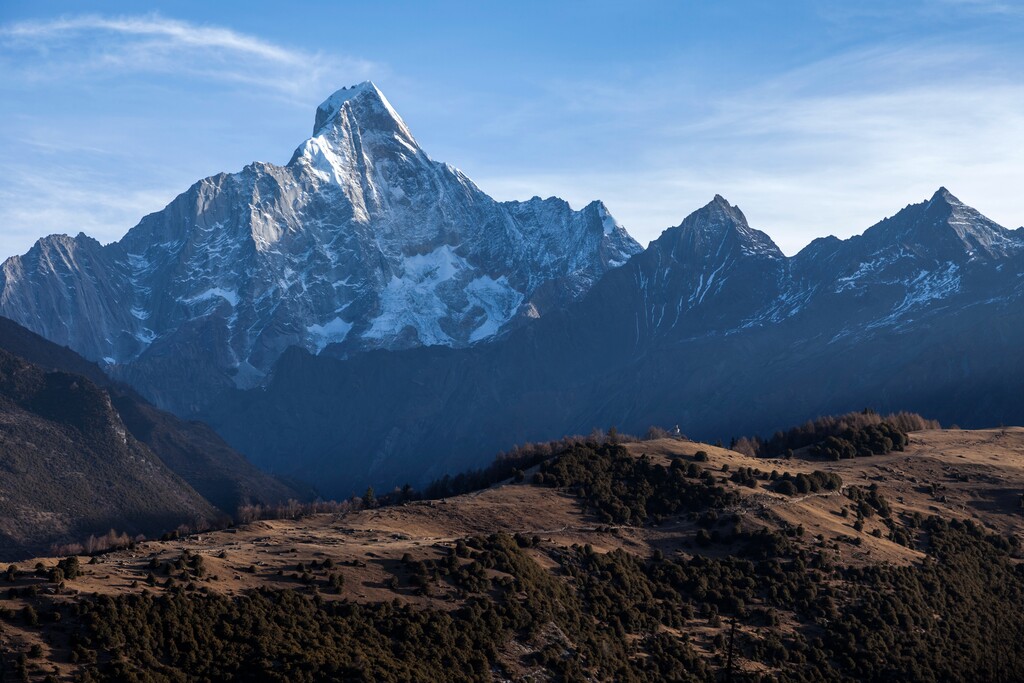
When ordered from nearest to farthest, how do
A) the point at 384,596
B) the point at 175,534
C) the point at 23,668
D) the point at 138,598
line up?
the point at 23,668, the point at 138,598, the point at 384,596, the point at 175,534

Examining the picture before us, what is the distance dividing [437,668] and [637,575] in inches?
1666

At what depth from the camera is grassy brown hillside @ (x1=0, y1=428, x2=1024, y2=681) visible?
4736 inches

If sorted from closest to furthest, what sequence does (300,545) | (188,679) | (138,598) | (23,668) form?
(23,668) → (188,679) → (138,598) → (300,545)

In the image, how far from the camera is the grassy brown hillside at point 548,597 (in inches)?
4736

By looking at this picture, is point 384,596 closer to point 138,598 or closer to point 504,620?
point 504,620

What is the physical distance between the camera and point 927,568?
183250 millimetres

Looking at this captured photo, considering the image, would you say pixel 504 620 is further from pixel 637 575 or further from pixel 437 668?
pixel 637 575

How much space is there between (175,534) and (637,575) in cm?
5881

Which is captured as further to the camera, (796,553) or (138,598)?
(796,553)

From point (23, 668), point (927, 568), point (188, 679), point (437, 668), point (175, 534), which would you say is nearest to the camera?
point (23, 668)

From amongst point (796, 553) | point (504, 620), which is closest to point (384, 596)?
point (504, 620)

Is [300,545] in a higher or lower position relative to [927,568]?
higher

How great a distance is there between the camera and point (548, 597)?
152125 millimetres

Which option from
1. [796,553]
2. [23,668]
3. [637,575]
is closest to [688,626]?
[637,575]
